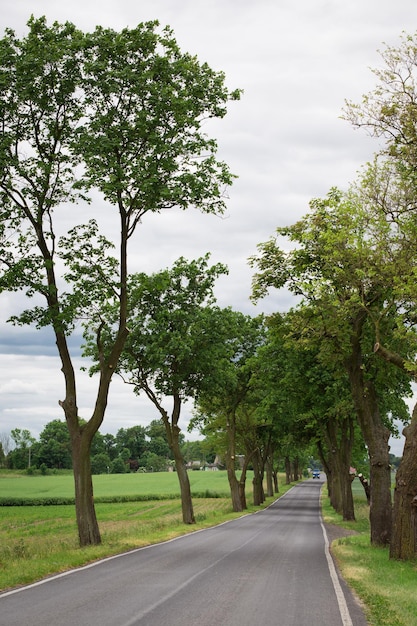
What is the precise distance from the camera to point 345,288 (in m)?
21.3

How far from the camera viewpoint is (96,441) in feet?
632

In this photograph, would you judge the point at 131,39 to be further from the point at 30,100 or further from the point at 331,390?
the point at 331,390

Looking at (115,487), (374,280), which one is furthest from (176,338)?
(115,487)

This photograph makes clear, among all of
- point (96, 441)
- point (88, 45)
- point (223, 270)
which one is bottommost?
point (96, 441)

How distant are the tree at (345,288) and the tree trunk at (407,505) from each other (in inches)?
135

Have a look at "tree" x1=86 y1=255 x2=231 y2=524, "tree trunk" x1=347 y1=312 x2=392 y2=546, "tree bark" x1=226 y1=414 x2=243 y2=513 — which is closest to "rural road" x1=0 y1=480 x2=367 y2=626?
"tree trunk" x1=347 y1=312 x2=392 y2=546

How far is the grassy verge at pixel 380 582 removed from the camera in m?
Result: 10.9

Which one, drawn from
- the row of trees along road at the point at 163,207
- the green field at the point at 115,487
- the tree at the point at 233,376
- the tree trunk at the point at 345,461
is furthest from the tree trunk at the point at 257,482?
the row of trees along road at the point at 163,207

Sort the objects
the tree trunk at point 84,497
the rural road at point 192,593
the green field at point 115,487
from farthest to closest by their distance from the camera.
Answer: the green field at point 115,487
the tree trunk at point 84,497
the rural road at point 192,593

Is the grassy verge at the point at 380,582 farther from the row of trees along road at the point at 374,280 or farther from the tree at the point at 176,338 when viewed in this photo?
the tree at the point at 176,338

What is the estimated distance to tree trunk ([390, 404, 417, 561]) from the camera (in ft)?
59.9

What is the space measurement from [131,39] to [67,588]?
15.9 m

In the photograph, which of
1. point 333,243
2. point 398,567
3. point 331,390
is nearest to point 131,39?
point 333,243

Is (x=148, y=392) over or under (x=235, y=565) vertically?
over
